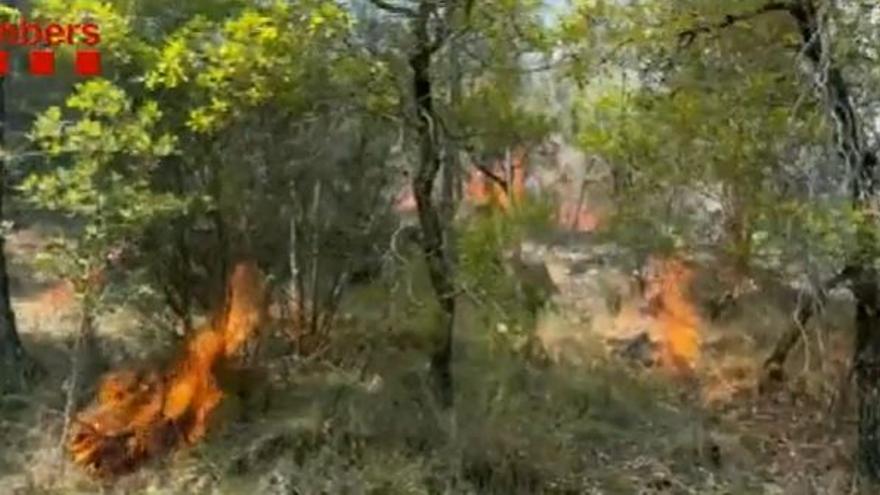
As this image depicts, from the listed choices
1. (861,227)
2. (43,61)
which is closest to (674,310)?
(861,227)

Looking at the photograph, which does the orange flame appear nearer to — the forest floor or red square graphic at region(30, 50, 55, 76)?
the forest floor

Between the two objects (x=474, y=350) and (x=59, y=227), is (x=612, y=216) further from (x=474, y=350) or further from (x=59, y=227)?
(x=59, y=227)

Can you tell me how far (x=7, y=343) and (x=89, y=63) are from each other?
2.66 meters

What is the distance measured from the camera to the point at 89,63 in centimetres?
841

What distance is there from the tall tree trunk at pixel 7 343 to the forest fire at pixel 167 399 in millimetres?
947

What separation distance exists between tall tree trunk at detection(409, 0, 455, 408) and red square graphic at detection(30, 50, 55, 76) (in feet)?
9.37

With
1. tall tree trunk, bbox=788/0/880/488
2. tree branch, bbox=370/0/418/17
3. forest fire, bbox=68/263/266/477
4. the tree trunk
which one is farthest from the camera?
forest fire, bbox=68/263/266/477

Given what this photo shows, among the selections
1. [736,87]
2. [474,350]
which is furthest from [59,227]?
[736,87]

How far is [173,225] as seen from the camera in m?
8.72

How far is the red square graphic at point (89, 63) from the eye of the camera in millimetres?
8219

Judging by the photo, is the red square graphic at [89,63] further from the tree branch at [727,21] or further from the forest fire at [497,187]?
the tree branch at [727,21]

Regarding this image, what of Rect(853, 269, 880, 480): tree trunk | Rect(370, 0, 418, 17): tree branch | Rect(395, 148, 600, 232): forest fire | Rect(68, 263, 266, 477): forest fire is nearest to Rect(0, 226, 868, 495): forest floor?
Rect(68, 263, 266, 477): forest fire

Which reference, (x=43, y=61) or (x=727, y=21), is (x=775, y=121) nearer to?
(x=727, y=21)

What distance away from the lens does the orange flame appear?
11906mm
